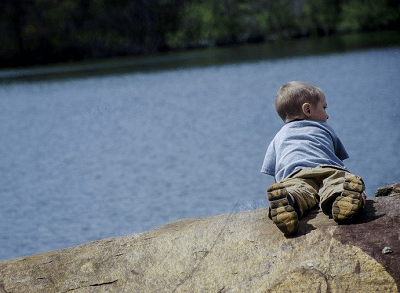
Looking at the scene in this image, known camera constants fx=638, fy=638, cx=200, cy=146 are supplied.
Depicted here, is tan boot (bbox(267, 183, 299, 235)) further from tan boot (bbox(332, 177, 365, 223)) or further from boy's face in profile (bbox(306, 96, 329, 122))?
boy's face in profile (bbox(306, 96, 329, 122))

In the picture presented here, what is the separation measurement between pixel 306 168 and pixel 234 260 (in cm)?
60

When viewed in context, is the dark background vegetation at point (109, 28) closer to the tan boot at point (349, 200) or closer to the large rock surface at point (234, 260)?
the large rock surface at point (234, 260)

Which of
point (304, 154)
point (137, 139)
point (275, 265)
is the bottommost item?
Answer: point (137, 139)

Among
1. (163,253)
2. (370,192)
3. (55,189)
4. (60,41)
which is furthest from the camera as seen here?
(60,41)

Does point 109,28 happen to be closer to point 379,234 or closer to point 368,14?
point 368,14

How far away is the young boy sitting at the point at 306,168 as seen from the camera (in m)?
2.69

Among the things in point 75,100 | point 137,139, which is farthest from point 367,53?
point 137,139

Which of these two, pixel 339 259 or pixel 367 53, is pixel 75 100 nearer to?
pixel 367 53

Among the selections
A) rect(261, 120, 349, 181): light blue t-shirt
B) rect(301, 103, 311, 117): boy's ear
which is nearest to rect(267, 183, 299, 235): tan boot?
rect(261, 120, 349, 181): light blue t-shirt

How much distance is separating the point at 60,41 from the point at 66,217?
4110 centimetres

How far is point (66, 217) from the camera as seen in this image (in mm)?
5902

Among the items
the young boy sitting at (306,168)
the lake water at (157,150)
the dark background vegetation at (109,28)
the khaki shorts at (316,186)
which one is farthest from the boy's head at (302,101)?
the dark background vegetation at (109,28)

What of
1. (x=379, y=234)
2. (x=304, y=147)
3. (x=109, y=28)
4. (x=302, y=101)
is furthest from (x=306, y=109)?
(x=109, y=28)

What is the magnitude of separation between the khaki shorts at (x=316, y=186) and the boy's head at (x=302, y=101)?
35cm
